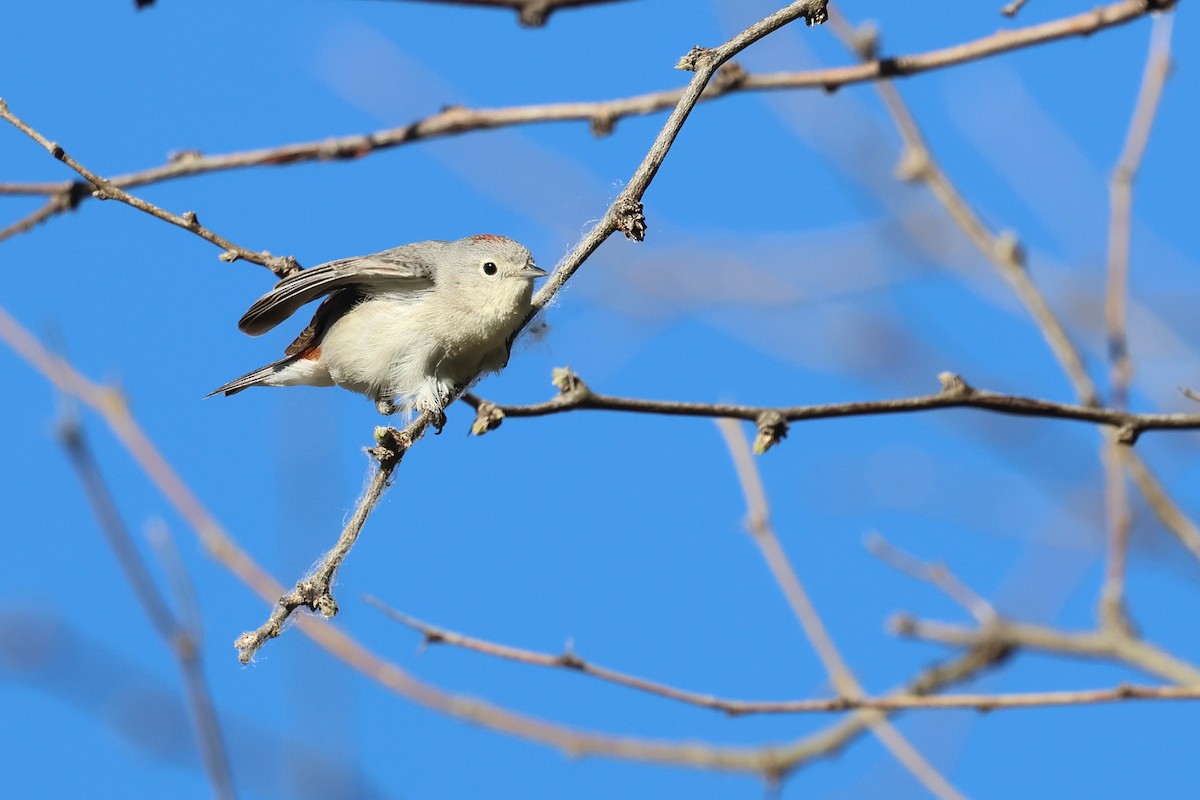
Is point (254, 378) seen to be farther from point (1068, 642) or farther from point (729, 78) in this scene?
point (1068, 642)

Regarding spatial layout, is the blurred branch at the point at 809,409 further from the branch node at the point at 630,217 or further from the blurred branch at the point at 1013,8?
the blurred branch at the point at 1013,8

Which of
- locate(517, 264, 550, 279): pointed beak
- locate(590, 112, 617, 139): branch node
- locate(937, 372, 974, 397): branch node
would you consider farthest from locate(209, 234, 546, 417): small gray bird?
locate(937, 372, 974, 397): branch node

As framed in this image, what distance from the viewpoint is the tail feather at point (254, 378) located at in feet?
12.9

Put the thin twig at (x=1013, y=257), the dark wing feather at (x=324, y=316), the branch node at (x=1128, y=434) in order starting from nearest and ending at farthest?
the branch node at (x=1128, y=434) → the thin twig at (x=1013, y=257) → the dark wing feather at (x=324, y=316)

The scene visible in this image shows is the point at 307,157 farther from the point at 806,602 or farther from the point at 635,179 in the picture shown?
the point at 806,602

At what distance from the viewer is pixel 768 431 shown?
Answer: 2566 mm

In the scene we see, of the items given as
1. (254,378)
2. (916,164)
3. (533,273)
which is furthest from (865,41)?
(254,378)

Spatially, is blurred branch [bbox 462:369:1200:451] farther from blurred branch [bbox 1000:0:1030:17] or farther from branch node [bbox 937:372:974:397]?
blurred branch [bbox 1000:0:1030:17]

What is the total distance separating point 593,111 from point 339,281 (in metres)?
0.89

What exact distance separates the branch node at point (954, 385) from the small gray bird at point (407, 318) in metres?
1.28

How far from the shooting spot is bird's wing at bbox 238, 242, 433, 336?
338 centimetres

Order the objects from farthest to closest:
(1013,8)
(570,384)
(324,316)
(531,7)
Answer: (324,316), (531,7), (1013,8), (570,384)

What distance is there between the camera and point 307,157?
383 centimetres

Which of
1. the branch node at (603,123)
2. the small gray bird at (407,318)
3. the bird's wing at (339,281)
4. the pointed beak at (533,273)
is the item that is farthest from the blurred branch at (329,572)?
the branch node at (603,123)
